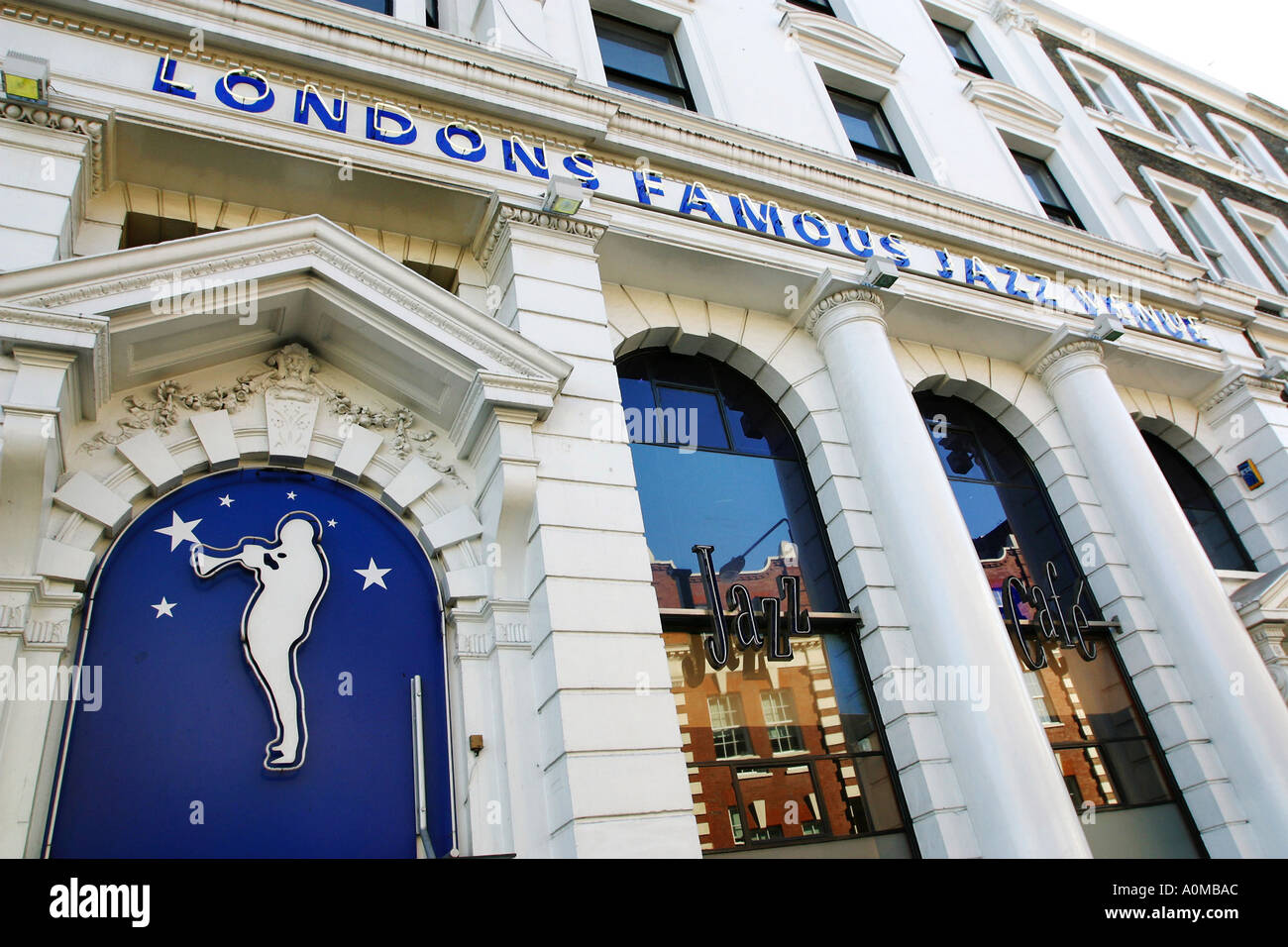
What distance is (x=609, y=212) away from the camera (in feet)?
33.3

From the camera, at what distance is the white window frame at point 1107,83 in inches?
818

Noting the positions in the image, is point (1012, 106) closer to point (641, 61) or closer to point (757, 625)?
point (641, 61)

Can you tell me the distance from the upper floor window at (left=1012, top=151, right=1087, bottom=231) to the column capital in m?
11.3

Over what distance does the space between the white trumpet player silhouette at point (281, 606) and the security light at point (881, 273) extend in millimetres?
7793

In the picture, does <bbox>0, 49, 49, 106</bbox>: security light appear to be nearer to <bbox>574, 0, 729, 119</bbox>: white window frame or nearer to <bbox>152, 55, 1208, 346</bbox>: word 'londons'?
<bbox>152, 55, 1208, 346</bbox>: word 'londons'

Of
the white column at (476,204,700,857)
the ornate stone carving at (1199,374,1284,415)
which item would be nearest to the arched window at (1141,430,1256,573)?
the ornate stone carving at (1199,374,1284,415)

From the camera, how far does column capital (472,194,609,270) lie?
9305 millimetres

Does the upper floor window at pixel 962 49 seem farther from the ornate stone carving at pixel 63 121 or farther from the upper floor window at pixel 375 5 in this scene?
the ornate stone carving at pixel 63 121

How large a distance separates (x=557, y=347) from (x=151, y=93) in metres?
4.65

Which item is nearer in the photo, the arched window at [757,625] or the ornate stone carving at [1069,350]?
the arched window at [757,625]

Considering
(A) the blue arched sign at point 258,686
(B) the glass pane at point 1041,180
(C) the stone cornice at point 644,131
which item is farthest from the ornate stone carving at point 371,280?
(B) the glass pane at point 1041,180

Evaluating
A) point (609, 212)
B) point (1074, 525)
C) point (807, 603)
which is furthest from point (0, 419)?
point (1074, 525)

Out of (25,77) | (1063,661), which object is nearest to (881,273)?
(1063,661)

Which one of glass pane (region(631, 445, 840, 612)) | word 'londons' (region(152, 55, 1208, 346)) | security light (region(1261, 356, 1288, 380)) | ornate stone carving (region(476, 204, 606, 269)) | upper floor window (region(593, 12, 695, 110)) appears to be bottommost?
glass pane (region(631, 445, 840, 612))
